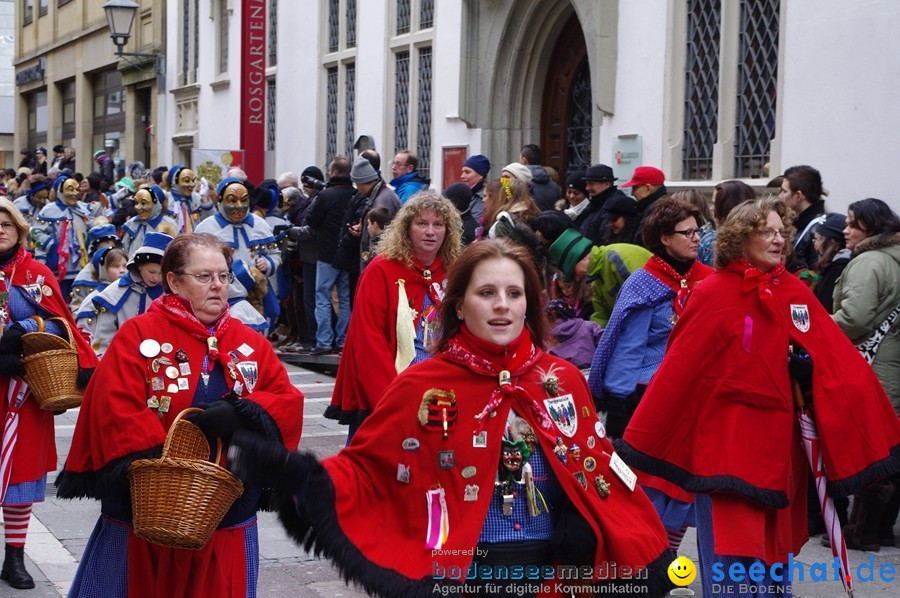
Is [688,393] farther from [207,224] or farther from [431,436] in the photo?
[207,224]

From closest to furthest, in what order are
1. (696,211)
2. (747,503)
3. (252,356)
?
(252,356) → (747,503) → (696,211)

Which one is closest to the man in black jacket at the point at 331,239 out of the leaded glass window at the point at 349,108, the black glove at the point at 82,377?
the leaded glass window at the point at 349,108

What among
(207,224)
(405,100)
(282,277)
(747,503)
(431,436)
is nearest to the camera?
(431,436)

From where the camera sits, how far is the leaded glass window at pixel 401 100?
18.9 m

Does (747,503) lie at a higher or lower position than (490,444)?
lower

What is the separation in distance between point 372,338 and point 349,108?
14821 mm

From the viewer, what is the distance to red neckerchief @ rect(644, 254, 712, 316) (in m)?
6.39

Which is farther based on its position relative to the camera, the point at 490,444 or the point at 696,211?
the point at 696,211

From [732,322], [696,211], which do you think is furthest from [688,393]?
[696,211]

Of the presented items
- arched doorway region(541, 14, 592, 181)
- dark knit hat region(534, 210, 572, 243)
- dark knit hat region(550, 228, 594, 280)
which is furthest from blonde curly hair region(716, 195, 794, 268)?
Answer: arched doorway region(541, 14, 592, 181)

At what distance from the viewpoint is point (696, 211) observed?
21.1 feet

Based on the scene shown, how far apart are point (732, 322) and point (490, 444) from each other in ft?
5.78

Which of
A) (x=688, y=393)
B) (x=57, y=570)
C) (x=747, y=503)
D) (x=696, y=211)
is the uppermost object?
(x=696, y=211)

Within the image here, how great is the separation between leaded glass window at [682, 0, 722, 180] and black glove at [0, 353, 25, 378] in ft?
24.2
